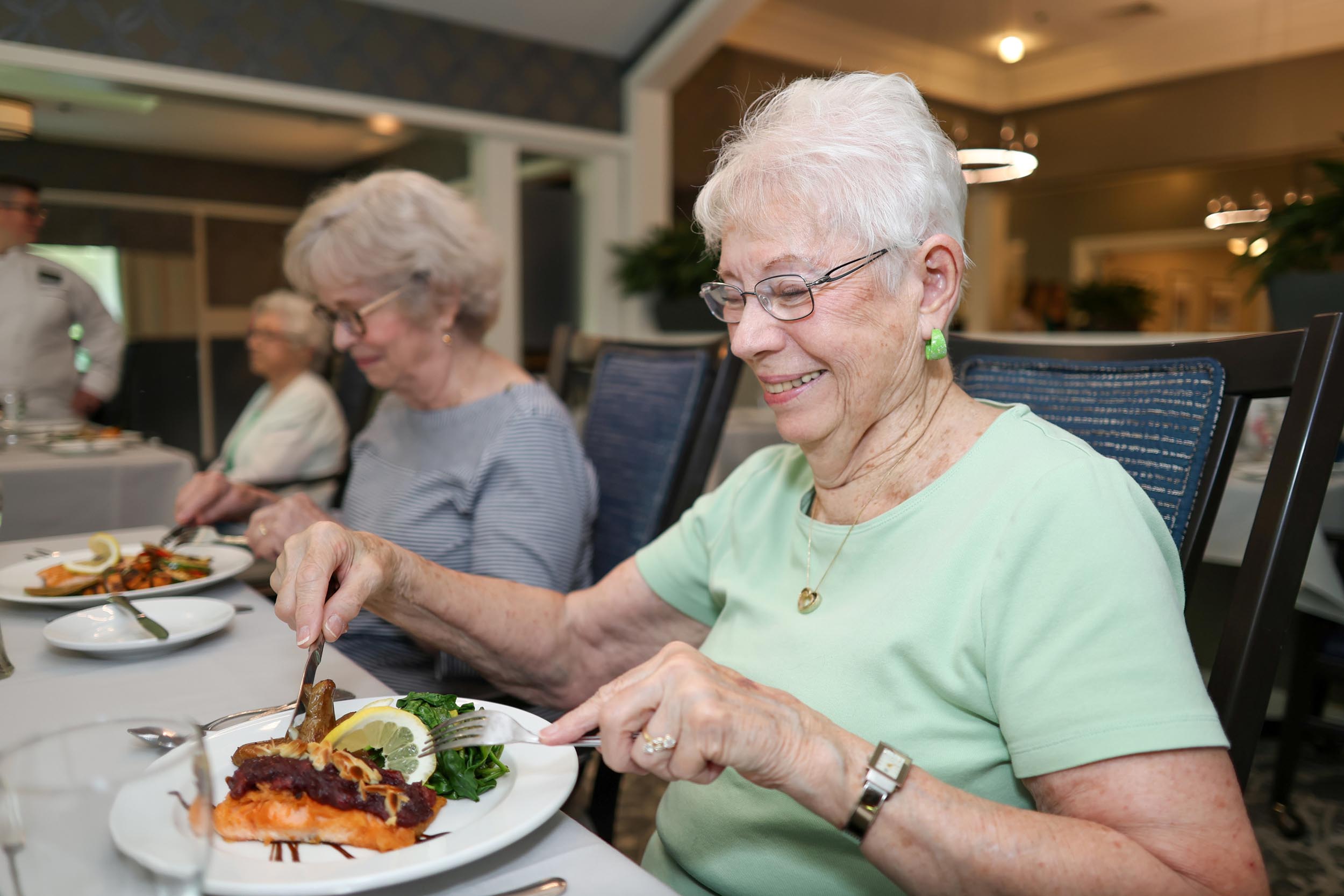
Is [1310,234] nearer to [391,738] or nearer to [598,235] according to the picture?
[391,738]

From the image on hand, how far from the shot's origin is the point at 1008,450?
0.89m

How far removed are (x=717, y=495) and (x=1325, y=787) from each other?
6.88 feet

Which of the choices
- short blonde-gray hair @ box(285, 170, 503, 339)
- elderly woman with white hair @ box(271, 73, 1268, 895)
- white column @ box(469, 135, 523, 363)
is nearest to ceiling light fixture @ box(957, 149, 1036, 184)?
elderly woman with white hair @ box(271, 73, 1268, 895)

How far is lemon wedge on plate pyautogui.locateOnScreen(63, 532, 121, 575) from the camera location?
1299 mm

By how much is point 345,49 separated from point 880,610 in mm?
4824

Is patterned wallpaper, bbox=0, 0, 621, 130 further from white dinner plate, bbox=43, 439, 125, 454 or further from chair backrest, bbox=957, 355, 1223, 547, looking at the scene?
chair backrest, bbox=957, 355, 1223, 547

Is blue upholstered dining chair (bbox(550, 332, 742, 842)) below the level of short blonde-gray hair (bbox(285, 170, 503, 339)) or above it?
below

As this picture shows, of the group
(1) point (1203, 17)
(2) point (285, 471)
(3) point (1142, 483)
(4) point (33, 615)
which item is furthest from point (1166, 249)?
(4) point (33, 615)

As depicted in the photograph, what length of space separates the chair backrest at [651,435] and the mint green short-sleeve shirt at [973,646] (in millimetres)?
502

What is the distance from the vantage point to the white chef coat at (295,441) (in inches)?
125

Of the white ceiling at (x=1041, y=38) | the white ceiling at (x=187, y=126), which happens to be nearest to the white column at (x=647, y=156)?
the white ceiling at (x=1041, y=38)

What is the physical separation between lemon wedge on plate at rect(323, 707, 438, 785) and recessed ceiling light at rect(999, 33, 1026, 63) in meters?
7.37

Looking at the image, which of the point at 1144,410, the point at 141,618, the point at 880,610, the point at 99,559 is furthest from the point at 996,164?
the point at 99,559

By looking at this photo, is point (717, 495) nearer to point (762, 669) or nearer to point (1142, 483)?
point (762, 669)
